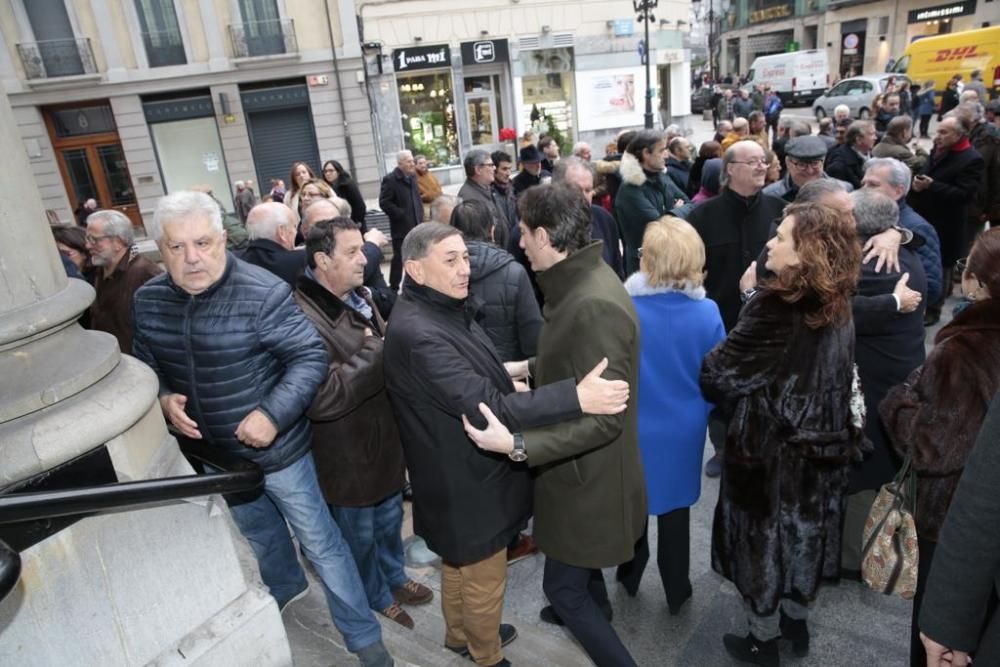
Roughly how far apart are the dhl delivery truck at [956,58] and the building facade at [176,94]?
19861 mm

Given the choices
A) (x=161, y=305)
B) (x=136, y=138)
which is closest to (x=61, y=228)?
(x=161, y=305)

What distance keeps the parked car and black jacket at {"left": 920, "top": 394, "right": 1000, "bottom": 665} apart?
24.9m

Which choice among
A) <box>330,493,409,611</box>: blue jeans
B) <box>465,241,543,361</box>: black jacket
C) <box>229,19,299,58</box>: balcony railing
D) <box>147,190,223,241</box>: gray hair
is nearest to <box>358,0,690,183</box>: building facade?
<box>229,19,299,58</box>: balcony railing

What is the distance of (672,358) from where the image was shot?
287cm

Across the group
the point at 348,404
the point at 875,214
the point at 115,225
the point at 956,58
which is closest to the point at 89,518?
the point at 348,404

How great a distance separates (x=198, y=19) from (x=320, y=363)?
1953cm

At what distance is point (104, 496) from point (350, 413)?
1.20 m

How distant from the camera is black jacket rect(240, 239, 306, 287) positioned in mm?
→ 4000

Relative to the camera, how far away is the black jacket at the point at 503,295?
134 inches

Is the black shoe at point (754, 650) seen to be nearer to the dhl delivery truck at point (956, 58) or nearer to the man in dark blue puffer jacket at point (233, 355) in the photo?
the man in dark blue puffer jacket at point (233, 355)

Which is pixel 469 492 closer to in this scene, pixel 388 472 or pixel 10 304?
pixel 388 472

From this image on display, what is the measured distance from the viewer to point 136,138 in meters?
18.7

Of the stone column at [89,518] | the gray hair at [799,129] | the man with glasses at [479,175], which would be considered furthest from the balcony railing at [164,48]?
the stone column at [89,518]

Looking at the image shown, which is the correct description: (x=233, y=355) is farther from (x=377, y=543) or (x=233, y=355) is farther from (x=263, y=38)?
(x=263, y=38)
